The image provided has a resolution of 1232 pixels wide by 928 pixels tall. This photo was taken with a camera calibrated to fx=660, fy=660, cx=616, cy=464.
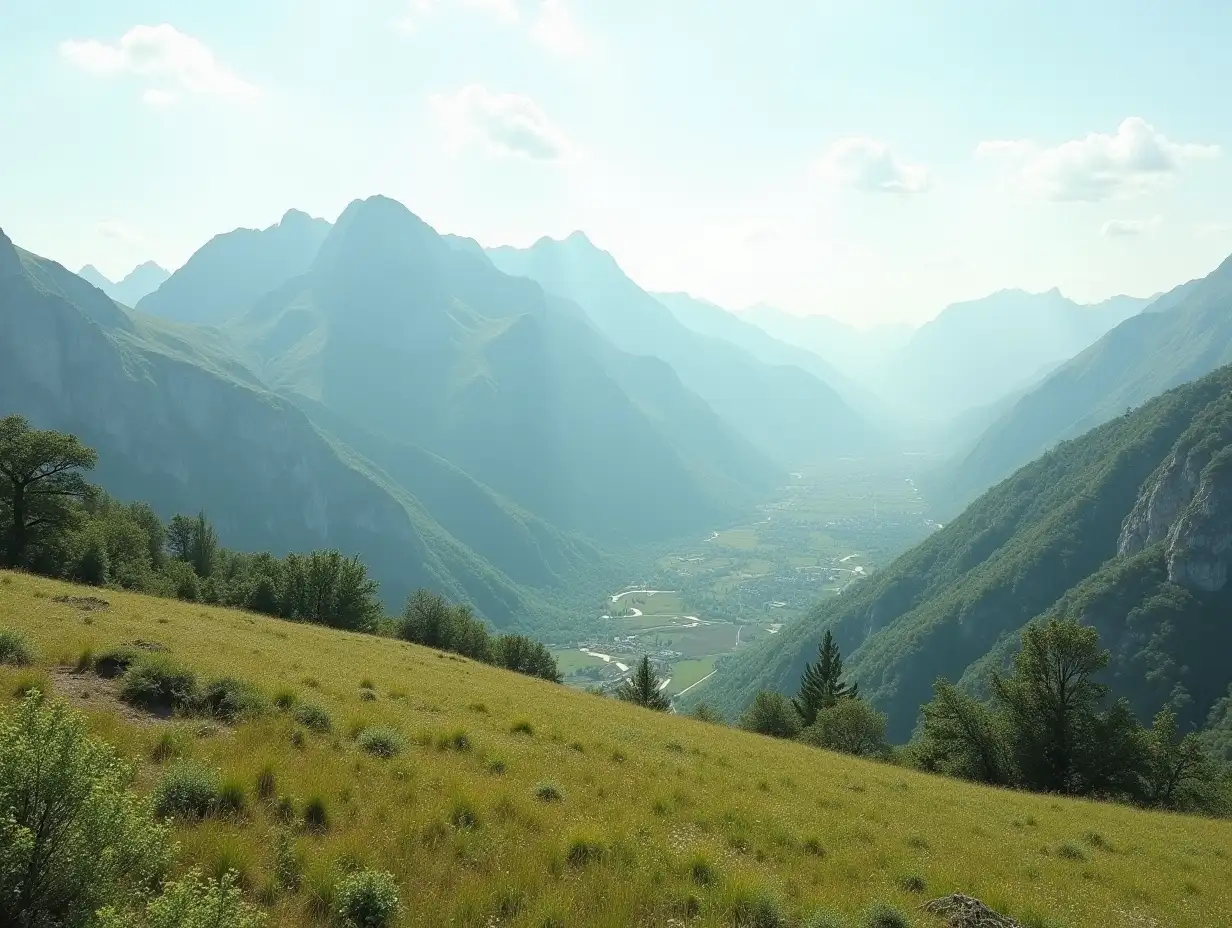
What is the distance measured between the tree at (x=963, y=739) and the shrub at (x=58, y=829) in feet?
145

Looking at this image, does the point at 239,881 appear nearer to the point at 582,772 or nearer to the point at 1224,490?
the point at 582,772

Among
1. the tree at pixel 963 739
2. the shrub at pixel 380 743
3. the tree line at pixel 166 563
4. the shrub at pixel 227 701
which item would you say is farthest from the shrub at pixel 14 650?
the tree at pixel 963 739

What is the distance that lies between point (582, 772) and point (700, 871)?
5.40 meters

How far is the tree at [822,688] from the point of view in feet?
250

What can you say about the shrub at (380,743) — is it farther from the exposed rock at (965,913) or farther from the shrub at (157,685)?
the exposed rock at (965,913)

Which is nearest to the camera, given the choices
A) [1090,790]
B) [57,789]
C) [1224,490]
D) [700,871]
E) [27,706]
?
[57,789]

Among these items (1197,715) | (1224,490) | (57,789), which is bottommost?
(1197,715)

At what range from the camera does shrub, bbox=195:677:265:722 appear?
44.4ft

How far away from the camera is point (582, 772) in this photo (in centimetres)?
1531

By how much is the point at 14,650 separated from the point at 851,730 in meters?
53.6

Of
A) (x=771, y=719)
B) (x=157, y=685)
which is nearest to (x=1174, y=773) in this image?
(x=771, y=719)

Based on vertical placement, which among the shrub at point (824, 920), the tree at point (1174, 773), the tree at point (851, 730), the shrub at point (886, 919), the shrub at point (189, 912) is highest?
the shrub at point (189, 912)

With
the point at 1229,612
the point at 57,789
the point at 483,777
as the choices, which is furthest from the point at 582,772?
the point at 1229,612

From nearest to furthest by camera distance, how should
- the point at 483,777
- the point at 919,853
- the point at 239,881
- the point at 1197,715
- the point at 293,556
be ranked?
the point at 239,881 < the point at 483,777 < the point at 919,853 < the point at 293,556 < the point at 1197,715
